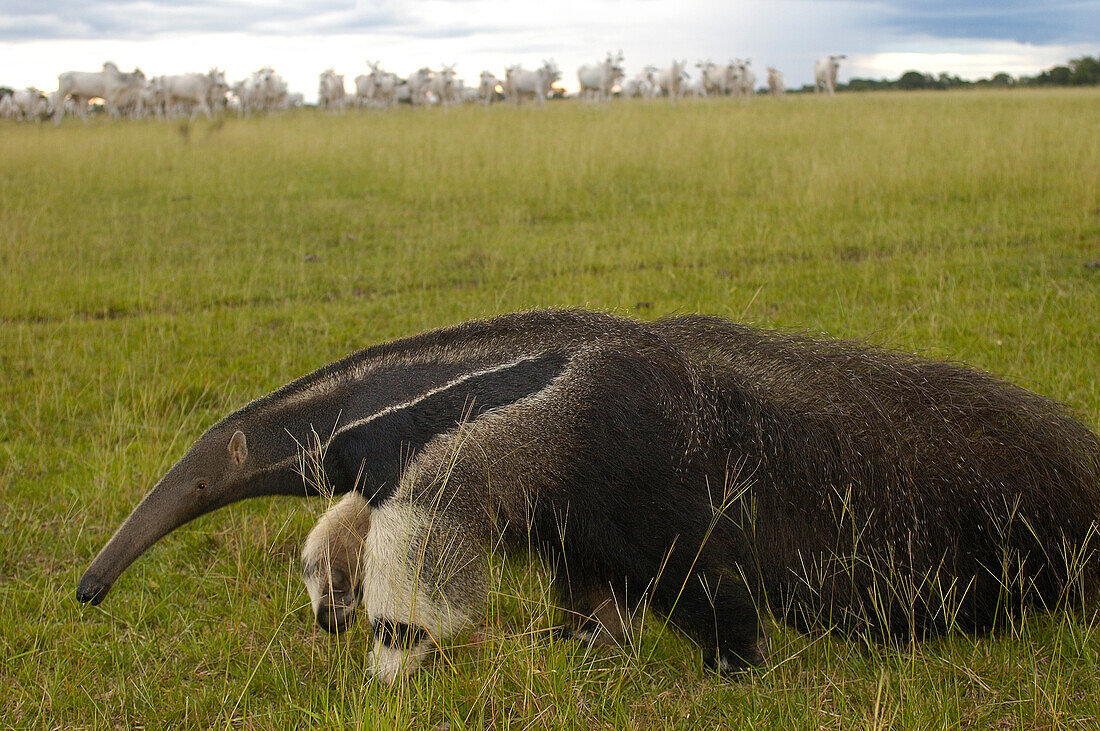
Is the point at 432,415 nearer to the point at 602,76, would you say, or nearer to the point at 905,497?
the point at 905,497

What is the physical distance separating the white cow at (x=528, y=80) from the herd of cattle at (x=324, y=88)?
5cm

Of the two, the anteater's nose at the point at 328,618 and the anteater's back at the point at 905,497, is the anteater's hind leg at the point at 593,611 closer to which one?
the anteater's back at the point at 905,497

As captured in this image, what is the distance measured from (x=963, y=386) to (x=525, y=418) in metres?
1.60

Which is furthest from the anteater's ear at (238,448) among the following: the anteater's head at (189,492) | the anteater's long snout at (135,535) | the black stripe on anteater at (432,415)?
the black stripe on anteater at (432,415)

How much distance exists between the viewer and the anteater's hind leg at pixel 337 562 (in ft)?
11.7

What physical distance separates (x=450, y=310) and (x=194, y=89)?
34362mm

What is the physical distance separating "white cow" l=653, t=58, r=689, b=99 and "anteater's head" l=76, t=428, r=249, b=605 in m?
44.4

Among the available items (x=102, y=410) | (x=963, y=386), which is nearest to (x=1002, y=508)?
(x=963, y=386)

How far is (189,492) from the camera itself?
3.26m

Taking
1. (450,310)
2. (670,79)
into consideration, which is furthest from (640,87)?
(450,310)

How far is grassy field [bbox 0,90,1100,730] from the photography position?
10.5 ft

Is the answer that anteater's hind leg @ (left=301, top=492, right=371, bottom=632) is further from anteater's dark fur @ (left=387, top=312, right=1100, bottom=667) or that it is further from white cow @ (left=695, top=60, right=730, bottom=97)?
white cow @ (left=695, top=60, right=730, bottom=97)

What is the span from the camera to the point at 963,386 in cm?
336

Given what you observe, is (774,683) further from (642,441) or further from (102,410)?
(102,410)
